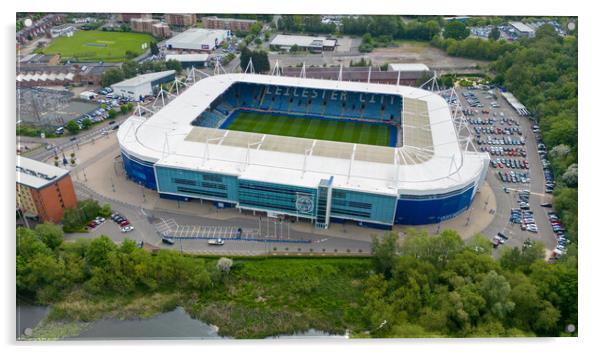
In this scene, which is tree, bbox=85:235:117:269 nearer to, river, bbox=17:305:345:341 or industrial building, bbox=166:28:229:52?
river, bbox=17:305:345:341

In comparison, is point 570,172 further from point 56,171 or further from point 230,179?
point 56,171

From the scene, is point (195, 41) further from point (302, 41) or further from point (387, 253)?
point (387, 253)

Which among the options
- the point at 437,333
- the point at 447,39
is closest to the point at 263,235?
the point at 437,333

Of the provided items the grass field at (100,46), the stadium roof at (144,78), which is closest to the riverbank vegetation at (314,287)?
the stadium roof at (144,78)

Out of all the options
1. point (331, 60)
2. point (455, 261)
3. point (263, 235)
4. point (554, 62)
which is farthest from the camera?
point (331, 60)

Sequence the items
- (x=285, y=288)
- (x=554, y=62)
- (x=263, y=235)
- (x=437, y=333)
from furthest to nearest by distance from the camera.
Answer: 1. (x=554, y=62)
2. (x=263, y=235)
3. (x=285, y=288)
4. (x=437, y=333)

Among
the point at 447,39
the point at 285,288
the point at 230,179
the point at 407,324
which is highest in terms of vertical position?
the point at 447,39
